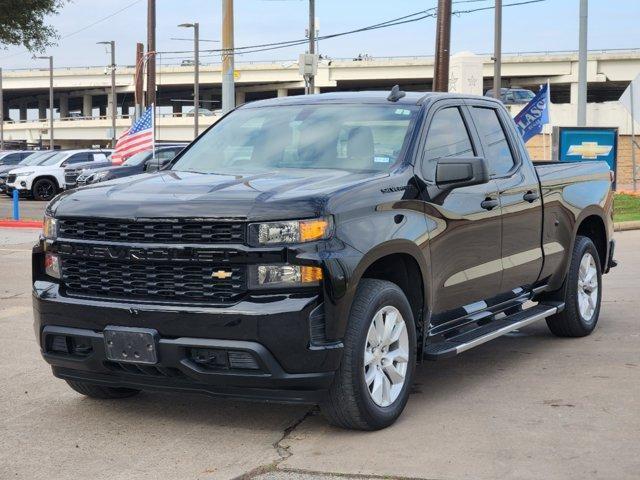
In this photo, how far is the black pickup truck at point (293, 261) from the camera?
511 centimetres

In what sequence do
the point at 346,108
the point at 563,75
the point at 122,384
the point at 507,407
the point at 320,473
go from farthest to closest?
the point at 563,75, the point at 346,108, the point at 507,407, the point at 122,384, the point at 320,473

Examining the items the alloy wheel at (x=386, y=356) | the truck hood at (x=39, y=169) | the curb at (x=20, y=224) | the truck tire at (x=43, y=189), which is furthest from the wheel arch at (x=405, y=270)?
the truck hood at (x=39, y=169)

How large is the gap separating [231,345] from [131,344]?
0.56m

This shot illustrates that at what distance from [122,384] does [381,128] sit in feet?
7.35

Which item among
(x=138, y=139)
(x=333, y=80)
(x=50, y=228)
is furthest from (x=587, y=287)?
(x=333, y=80)

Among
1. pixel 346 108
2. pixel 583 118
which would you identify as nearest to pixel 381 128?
pixel 346 108

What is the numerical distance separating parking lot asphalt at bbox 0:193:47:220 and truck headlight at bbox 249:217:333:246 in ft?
63.5

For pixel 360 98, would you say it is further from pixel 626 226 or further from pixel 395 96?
pixel 626 226

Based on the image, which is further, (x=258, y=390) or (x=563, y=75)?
(x=563, y=75)

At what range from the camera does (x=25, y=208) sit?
1097 inches

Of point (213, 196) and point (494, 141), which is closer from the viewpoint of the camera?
point (213, 196)

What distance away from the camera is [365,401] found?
17.6ft

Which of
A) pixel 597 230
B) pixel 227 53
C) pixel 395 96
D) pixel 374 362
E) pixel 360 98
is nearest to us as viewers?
pixel 374 362

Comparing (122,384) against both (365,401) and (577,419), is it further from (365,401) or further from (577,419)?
(577,419)
